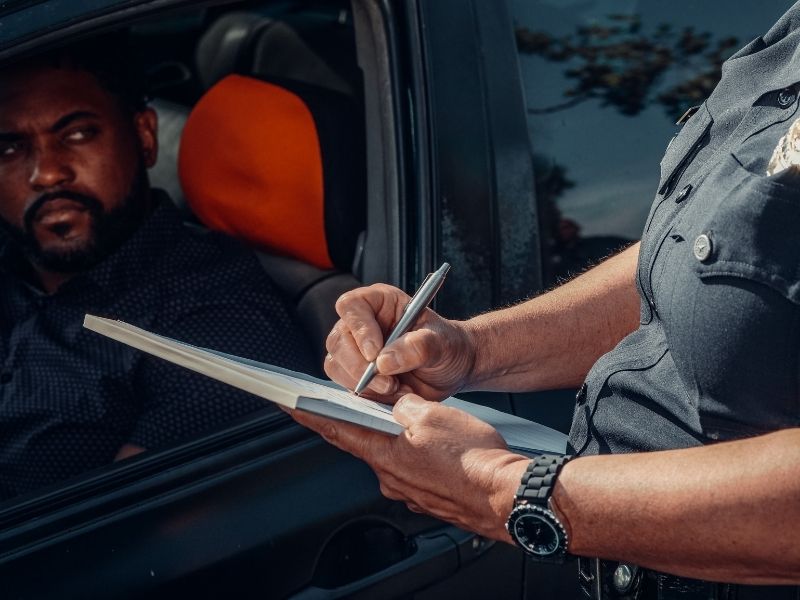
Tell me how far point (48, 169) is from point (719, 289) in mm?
1589

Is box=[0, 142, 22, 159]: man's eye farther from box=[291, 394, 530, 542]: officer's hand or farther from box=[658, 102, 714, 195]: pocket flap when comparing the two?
box=[658, 102, 714, 195]: pocket flap

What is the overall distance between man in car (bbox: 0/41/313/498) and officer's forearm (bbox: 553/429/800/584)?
984 millimetres

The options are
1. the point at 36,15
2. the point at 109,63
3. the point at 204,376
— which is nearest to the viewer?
the point at 36,15

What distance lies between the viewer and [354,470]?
1.71 metres

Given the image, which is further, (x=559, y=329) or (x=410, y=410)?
(x=559, y=329)

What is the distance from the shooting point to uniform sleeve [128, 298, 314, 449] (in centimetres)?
201

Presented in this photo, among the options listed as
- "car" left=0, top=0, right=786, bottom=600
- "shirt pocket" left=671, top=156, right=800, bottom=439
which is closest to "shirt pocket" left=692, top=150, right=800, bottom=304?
"shirt pocket" left=671, top=156, right=800, bottom=439

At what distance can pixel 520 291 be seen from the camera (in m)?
1.87

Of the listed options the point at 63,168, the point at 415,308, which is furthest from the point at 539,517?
the point at 63,168

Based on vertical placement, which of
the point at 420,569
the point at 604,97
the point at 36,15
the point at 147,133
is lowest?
the point at 420,569

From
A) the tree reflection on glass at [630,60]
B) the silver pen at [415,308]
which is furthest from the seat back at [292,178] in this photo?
the silver pen at [415,308]

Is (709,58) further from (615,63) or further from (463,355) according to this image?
(463,355)

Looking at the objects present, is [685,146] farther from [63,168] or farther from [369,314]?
[63,168]

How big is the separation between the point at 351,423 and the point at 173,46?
2105 millimetres
